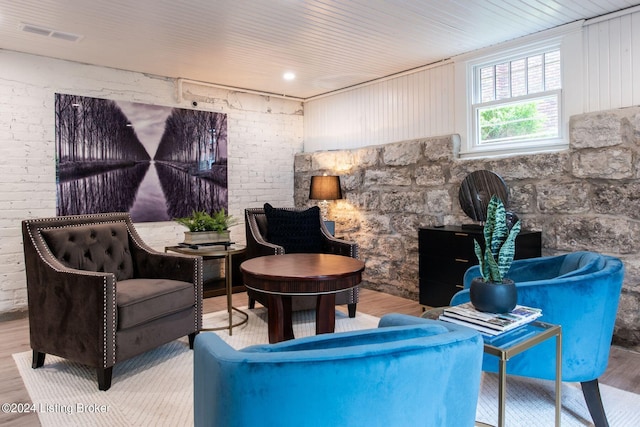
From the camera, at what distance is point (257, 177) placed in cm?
577

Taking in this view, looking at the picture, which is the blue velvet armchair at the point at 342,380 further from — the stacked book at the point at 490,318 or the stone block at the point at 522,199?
the stone block at the point at 522,199

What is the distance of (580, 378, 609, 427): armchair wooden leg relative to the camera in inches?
80.6

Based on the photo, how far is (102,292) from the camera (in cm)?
254

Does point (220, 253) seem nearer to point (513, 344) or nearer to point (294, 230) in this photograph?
point (294, 230)

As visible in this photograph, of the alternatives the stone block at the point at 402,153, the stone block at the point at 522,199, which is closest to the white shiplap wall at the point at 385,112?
the stone block at the point at 402,153

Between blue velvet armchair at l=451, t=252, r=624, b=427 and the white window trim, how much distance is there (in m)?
1.91

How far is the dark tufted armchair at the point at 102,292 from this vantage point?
2.57 metres

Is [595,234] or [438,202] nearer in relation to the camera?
[595,234]

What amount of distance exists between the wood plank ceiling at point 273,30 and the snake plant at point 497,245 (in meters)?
1.98

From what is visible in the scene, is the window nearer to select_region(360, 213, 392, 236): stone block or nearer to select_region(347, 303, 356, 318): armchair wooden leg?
select_region(360, 213, 392, 236): stone block

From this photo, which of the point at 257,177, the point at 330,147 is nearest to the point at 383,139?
the point at 330,147

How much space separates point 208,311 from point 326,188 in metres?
1.97

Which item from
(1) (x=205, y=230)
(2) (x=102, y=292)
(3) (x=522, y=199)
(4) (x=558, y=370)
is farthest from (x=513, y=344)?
(1) (x=205, y=230)

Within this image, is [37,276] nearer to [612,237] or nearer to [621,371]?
[621,371]
